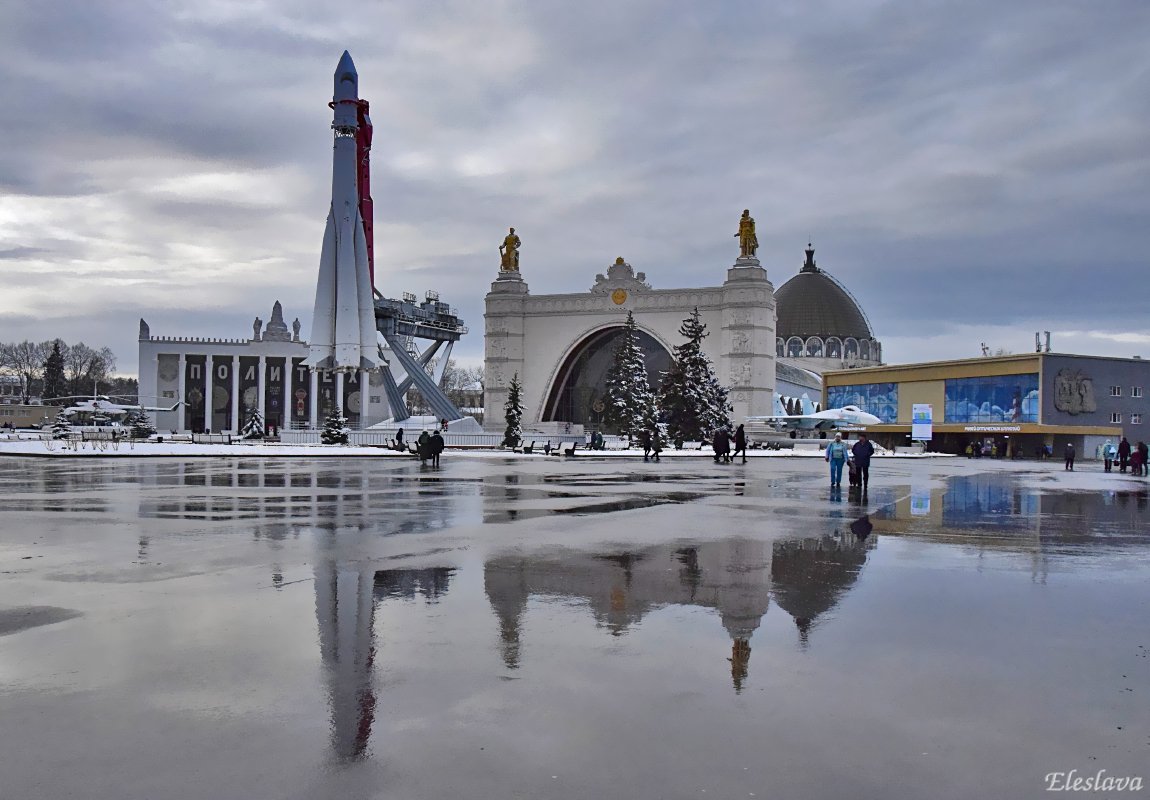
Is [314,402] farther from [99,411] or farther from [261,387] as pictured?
[99,411]

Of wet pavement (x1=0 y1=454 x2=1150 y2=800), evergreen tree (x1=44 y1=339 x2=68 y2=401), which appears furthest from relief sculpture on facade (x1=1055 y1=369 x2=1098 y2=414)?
evergreen tree (x1=44 y1=339 x2=68 y2=401)

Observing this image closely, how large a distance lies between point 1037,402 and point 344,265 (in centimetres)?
4065

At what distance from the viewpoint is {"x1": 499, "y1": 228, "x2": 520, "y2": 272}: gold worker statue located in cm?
7788

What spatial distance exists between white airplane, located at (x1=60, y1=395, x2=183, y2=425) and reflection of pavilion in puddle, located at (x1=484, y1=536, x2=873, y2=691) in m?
71.5

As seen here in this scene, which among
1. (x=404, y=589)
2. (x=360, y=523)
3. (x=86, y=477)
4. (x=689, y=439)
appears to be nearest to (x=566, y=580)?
(x=404, y=589)

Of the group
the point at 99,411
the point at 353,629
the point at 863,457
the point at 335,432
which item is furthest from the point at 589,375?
the point at 353,629

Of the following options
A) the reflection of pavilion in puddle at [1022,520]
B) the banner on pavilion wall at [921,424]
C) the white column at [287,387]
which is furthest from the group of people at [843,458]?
the white column at [287,387]

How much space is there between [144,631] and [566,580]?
3.50 metres

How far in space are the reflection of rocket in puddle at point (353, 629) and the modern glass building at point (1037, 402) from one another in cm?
5573

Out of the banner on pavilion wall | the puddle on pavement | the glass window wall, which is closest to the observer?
the puddle on pavement

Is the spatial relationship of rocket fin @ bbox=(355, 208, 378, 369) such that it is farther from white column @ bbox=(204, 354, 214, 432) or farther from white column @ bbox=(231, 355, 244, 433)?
white column @ bbox=(204, 354, 214, 432)

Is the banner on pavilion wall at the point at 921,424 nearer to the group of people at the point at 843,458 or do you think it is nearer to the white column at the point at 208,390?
the group of people at the point at 843,458

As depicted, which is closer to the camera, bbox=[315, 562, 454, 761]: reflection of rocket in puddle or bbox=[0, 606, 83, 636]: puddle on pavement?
bbox=[315, 562, 454, 761]: reflection of rocket in puddle

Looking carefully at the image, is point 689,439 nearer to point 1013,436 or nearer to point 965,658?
point 1013,436
